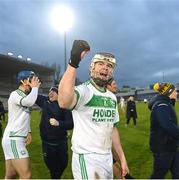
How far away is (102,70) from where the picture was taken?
5.41 metres

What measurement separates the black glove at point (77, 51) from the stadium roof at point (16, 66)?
76208mm

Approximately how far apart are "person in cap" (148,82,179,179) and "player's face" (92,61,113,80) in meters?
3.05

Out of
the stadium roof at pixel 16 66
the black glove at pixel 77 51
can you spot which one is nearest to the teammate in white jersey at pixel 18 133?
the black glove at pixel 77 51

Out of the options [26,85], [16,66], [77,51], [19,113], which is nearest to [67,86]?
[77,51]

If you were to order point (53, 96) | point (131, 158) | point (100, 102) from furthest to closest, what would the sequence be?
1. point (131, 158)
2. point (53, 96)
3. point (100, 102)

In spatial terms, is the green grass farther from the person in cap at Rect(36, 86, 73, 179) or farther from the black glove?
the black glove

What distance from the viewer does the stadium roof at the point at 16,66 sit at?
3226 inches

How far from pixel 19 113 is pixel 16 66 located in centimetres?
7949

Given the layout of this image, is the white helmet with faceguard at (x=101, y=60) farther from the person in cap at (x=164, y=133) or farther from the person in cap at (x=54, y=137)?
the person in cap at (x=54, y=137)

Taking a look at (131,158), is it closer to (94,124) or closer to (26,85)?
(26,85)

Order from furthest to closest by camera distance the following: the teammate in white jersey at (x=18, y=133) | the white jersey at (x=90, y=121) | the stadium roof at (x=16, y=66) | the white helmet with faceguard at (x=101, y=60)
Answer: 1. the stadium roof at (x=16, y=66)
2. the teammate in white jersey at (x=18, y=133)
3. the white helmet with faceguard at (x=101, y=60)
4. the white jersey at (x=90, y=121)

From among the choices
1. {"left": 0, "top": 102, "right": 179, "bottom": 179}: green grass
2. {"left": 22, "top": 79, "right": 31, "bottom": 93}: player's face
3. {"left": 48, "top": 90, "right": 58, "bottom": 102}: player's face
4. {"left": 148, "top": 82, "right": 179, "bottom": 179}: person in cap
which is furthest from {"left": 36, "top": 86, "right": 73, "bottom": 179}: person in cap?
{"left": 0, "top": 102, "right": 179, "bottom": 179}: green grass

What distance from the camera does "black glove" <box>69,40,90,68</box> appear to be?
4.87 m

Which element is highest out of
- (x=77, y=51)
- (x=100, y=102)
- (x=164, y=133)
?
(x=77, y=51)
